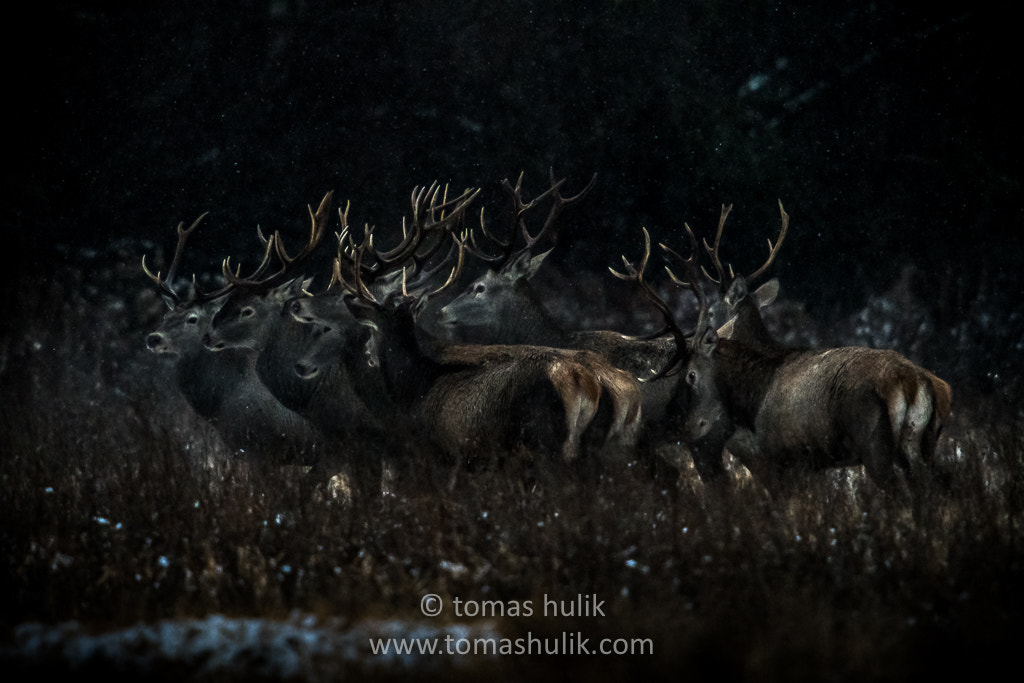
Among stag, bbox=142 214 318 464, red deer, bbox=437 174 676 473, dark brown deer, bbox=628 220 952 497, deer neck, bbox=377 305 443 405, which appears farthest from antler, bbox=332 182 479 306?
dark brown deer, bbox=628 220 952 497

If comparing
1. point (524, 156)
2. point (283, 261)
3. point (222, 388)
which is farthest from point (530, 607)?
point (524, 156)

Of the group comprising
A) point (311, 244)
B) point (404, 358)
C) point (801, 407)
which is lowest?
point (801, 407)

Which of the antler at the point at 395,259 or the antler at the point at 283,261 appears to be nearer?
the antler at the point at 395,259

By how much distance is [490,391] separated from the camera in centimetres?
534

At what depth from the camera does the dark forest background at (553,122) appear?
9227 mm

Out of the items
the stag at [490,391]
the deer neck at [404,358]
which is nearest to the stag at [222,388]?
the deer neck at [404,358]

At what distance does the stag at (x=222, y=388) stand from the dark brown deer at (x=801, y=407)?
2170 mm

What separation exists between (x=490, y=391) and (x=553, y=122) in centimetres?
516

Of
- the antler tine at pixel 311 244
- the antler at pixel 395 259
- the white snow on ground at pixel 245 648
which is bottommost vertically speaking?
the white snow on ground at pixel 245 648

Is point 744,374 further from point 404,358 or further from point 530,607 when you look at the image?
point 530,607

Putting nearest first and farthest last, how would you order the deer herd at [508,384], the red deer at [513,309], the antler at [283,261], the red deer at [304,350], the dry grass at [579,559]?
the dry grass at [579,559], the deer herd at [508,384], the red deer at [304,350], the antler at [283,261], the red deer at [513,309]

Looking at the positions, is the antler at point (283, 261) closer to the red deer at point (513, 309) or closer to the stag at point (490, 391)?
the stag at point (490, 391)

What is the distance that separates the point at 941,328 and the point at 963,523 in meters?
4.81

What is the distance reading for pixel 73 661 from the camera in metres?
3.35
